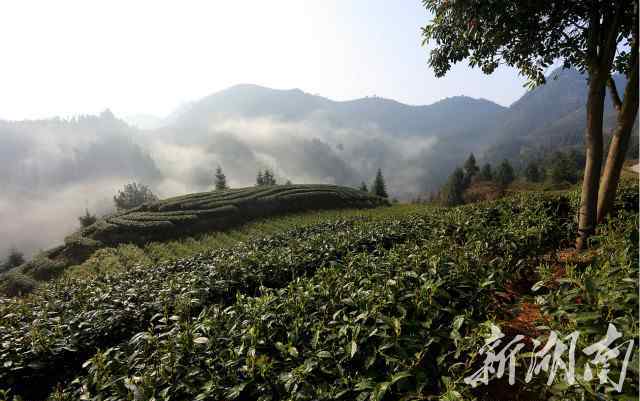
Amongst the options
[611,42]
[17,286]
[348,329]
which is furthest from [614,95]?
[17,286]

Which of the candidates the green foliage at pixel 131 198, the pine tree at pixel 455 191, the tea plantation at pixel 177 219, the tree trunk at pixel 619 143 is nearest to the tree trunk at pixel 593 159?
the tree trunk at pixel 619 143

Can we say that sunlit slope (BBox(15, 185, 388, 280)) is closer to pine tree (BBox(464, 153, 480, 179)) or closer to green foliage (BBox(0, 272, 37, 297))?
green foliage (BBox(0, 272, 37, 297))

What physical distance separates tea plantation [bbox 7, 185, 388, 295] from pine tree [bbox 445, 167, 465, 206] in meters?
36.8

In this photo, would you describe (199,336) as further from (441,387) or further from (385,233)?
(385,233)

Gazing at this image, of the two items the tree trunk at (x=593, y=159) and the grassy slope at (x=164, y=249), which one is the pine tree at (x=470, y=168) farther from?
the tree trunk at (x=593, y=159)

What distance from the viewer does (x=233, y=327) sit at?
151 inches

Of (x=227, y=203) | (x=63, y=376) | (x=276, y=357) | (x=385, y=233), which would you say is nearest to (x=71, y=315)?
(x=63, y=376)

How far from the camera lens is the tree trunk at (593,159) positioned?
6066 mm

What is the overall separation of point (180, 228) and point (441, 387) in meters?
28.0

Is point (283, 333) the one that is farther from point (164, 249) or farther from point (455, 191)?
point (455, 191)

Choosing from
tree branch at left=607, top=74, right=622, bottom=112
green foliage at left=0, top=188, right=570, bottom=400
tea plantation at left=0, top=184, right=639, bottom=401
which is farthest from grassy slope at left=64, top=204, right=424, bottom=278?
tree branch at left=607, top=74, right=622, bottom=112

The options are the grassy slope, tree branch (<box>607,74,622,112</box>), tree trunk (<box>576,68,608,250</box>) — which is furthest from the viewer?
the grassy slope

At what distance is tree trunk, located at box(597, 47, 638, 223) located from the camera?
19.4ft

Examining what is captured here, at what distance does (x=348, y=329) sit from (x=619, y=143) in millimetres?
6938
